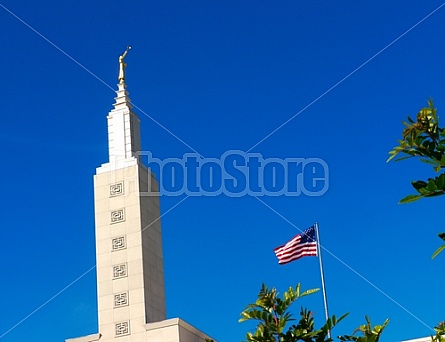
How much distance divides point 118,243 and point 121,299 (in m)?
1.82

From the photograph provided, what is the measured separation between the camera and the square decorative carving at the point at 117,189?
2540cm

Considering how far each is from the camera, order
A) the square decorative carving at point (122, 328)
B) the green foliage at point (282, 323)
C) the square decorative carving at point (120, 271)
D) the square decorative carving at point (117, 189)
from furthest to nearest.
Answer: the square decorative carving at point (117, 189), the square decorative carving at point (120, 271), the square decorative carving at point (122, 328), the green foliage at point (282, 323)

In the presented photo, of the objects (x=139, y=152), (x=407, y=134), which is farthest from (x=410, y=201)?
(x=139, y=152)

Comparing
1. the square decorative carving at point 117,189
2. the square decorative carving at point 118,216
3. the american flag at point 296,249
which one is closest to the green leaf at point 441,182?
the american flag at point 296,249

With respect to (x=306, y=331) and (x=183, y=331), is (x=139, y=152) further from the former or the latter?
A: (x=306, y=331)

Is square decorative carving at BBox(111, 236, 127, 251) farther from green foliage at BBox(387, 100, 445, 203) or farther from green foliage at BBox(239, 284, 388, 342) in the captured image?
green foliage at BBox(387, 100, 445, 203)

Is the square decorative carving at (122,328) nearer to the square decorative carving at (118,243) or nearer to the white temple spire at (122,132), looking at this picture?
the square decorative carving at (118,243)

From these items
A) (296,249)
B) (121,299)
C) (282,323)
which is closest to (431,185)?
(282,323)

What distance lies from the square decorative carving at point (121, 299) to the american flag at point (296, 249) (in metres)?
4.82

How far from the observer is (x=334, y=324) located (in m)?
10.9

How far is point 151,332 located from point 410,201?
59.3 ft

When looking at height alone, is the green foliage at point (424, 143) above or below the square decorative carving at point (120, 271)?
below

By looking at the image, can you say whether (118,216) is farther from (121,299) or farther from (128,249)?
(121,299)

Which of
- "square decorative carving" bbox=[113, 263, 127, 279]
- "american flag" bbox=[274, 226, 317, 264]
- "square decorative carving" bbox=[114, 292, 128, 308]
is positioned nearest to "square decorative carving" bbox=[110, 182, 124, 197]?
"square decorative carving" bbox=[113, 263, 127, 279]
